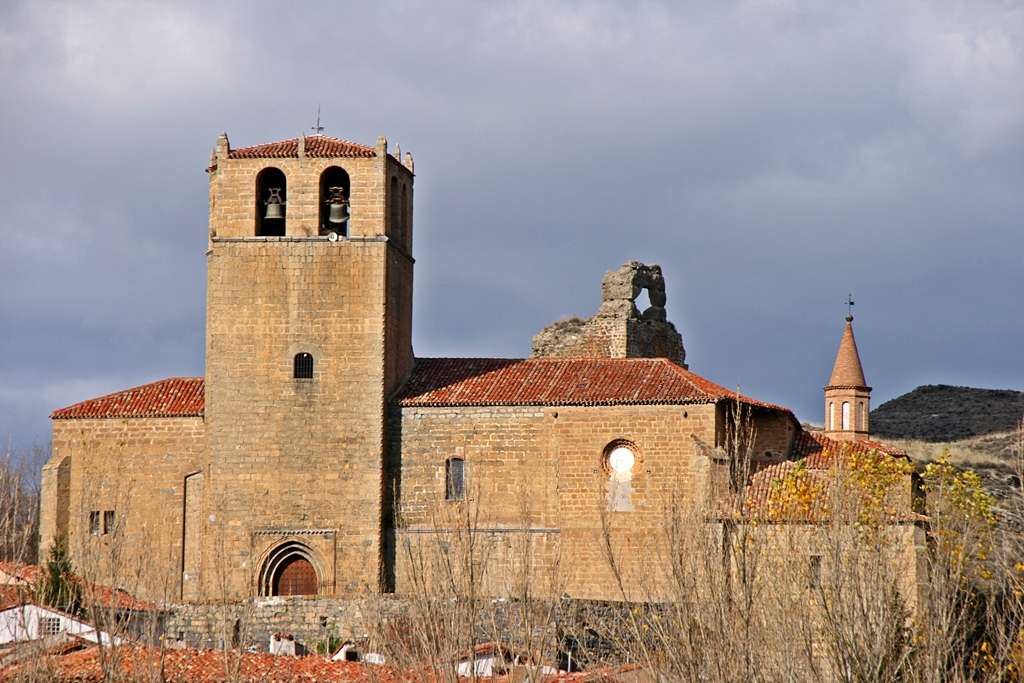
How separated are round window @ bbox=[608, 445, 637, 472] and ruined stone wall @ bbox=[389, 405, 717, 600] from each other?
0.16 meters

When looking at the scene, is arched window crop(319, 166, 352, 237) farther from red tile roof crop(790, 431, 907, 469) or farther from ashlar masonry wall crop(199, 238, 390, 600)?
red tile roof crop(790, 431, 907, 469)

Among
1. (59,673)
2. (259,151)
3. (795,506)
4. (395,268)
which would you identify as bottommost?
(59,673)

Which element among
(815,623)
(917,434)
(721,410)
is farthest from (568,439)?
(917,434)

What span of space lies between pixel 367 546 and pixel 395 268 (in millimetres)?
6529

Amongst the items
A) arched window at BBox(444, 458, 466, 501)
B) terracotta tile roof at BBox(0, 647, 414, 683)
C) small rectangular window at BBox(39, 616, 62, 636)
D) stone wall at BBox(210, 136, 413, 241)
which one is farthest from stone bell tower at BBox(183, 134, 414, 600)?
terracotta tile roof at BBox(0, 647, 414, 683)

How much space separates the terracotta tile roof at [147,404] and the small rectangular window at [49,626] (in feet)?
24.9

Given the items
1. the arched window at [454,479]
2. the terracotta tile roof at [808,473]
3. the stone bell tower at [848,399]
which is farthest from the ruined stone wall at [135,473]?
the stone bell tower at [848,399]

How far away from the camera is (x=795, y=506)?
2516 cm

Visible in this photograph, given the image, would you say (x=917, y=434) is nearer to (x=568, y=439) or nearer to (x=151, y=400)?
(x=568, y=439)

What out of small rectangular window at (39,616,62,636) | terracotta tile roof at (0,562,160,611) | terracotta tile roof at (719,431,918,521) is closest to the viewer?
terracotta tile roof at (0,562,160,611)

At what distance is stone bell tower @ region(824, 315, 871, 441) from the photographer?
40906 mm

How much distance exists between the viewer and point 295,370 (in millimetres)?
32281

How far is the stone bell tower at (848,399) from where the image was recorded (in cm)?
4091

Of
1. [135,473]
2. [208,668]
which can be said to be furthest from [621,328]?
[208,668]
